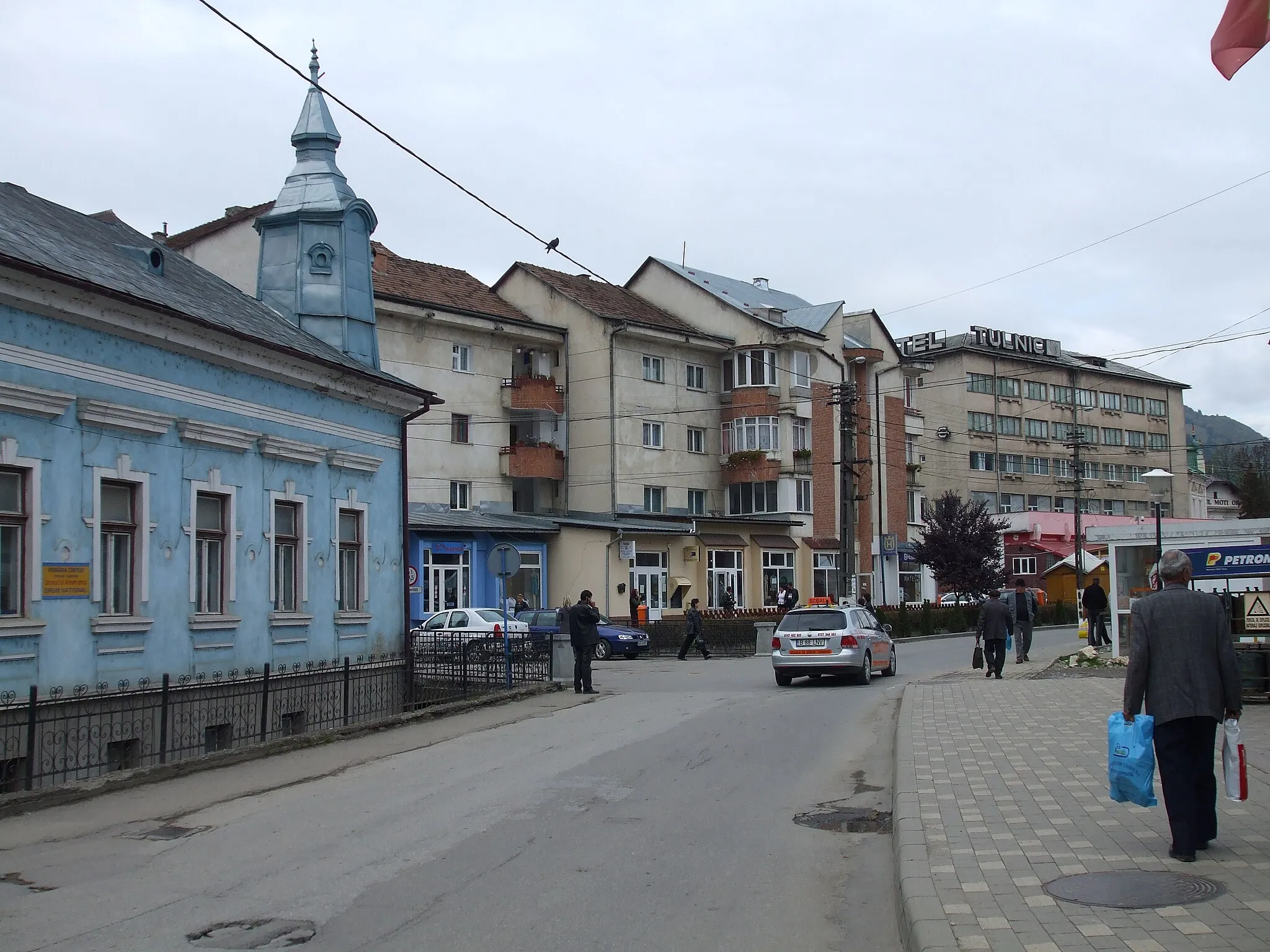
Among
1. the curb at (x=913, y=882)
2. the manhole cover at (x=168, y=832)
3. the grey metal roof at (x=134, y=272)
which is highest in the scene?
the grey metal roof at (x=134, y=272)

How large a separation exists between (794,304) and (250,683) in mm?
51864

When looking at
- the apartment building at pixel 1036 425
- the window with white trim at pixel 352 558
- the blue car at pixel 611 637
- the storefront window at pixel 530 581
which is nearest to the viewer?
the window with white trim at pixel 352 558

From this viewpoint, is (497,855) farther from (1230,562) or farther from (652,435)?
(652,435)

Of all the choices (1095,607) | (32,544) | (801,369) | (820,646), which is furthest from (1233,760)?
(801,369)

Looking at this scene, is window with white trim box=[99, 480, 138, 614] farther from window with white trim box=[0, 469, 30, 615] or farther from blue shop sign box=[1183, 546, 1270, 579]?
blue shop sign box=[1183, 546, 1270, 579]

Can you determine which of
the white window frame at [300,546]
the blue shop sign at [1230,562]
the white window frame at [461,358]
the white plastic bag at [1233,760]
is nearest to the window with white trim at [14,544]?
the white window frame at [300,546]

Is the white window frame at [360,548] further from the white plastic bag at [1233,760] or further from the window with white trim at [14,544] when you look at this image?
the white plastic bag at [1233,760]

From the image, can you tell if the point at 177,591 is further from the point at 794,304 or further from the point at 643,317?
the point at 794,304

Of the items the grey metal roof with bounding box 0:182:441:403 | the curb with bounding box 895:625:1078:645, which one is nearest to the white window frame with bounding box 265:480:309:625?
the grey metal roof with bounding box 0:182:441:403

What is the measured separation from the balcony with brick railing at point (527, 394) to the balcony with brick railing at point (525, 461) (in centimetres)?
151

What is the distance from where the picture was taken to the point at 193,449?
17156 millimetres

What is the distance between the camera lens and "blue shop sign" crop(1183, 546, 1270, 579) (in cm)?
1984

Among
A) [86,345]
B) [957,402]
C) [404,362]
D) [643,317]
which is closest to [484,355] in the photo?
[404,362]

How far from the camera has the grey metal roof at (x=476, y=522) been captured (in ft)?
140
